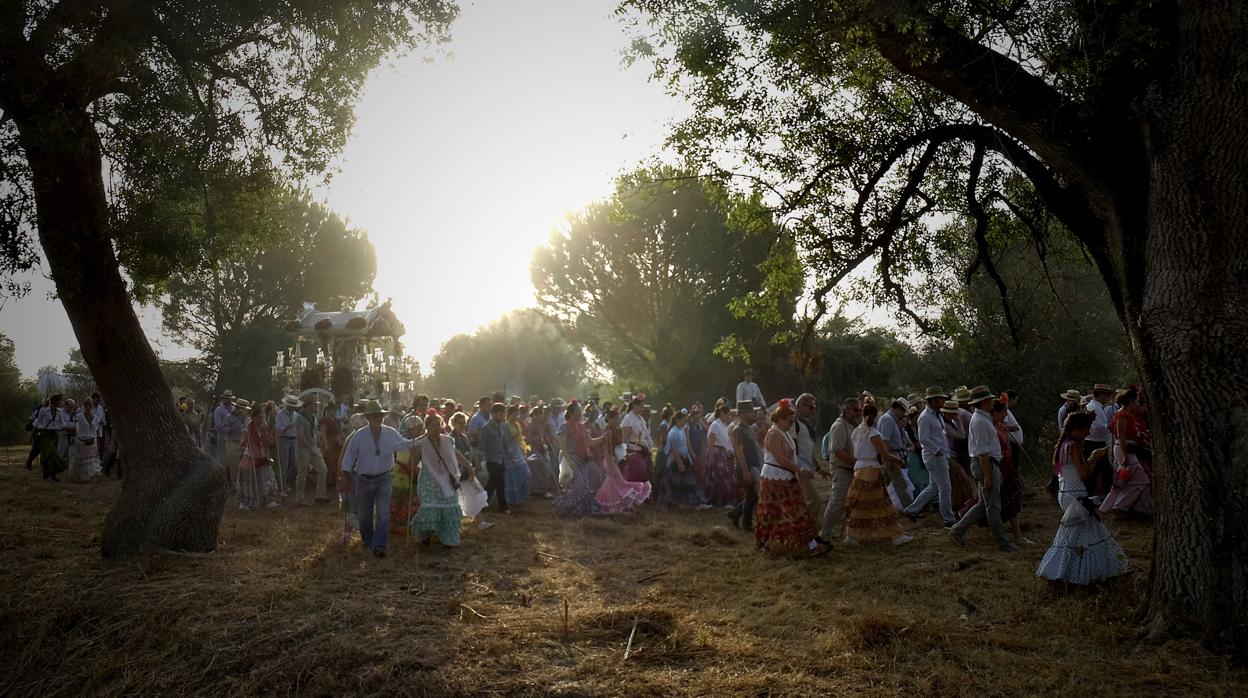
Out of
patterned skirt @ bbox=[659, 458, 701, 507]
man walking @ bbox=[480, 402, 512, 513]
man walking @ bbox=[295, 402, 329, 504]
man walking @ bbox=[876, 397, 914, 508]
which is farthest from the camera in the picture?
patterned skirt @ bbox=[659, 458, 701, 507]

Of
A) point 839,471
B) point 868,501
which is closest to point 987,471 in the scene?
point 868,501

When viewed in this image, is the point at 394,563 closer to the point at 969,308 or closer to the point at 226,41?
the point at 226,41

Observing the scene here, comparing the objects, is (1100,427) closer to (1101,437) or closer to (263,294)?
(1101,437)

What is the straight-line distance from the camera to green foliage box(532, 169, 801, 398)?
33875 millimetres

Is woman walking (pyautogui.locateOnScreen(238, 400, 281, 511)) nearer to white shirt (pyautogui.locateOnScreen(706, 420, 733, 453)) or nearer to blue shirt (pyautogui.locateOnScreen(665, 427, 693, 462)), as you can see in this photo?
blue shirt (pyautogui.locateOnScreen(665, 427, 693, 462))

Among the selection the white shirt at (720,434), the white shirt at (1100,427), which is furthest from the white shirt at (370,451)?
the white shirt at (1100,427)

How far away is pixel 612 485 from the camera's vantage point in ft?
46.7

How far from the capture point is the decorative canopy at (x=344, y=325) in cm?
3241

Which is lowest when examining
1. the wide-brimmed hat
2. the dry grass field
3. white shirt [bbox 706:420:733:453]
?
the dry grass field

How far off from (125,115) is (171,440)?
13.6ft

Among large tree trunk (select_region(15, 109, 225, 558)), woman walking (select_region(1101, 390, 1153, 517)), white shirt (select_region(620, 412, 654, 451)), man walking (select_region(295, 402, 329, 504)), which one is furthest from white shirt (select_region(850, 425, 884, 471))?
man walking (select_region(295, 402, 329, 504))

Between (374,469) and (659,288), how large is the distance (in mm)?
27379

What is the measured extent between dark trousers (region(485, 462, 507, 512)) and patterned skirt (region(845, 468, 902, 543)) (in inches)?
263

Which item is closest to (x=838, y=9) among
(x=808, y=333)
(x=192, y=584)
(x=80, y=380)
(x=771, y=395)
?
(x=808, y=333)
